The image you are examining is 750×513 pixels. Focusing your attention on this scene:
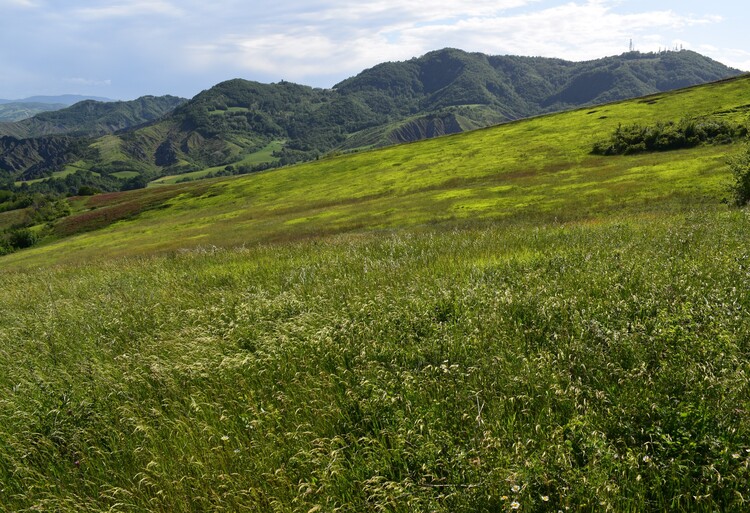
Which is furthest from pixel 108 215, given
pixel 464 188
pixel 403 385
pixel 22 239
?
pixel 403 385

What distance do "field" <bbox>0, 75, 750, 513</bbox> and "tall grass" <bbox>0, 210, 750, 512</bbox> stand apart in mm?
29

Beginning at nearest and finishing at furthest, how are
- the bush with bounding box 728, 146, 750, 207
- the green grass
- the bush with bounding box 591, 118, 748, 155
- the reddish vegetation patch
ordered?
the bush with bounding box 728, 146, 750, 207 < the green grass < the bush with bounding box 591, 118, 748, 155 < the reddish vegetation patch

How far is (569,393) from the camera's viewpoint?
378 cm

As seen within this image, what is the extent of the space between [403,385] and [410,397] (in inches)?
6.3

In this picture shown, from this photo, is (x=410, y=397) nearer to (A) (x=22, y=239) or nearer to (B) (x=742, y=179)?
(B) (x=742, y=179)

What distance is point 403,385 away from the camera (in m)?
4.25

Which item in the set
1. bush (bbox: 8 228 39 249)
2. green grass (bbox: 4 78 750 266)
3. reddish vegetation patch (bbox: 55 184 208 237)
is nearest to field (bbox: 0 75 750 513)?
green grass (bbox: 4 78 750 266)

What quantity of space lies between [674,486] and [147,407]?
17.4 ft

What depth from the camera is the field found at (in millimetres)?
3104

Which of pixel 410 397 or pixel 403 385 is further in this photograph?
pixel 403 385

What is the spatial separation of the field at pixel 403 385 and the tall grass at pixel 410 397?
0.10 feet

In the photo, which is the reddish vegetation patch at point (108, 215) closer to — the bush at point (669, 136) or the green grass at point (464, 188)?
the green grass at point (464, 188)

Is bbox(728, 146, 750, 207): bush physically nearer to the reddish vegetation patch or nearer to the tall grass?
the tall grass

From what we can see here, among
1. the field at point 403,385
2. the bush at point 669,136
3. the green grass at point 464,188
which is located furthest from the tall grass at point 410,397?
the bush at point 669,136
